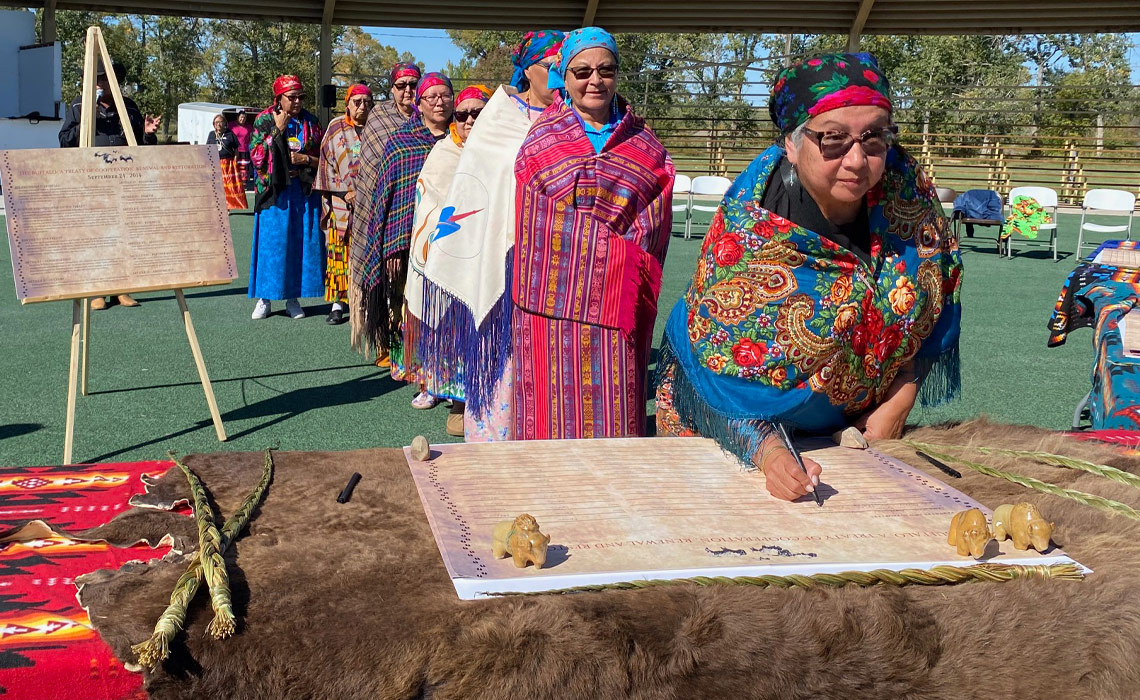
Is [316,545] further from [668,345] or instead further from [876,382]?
[876,382]

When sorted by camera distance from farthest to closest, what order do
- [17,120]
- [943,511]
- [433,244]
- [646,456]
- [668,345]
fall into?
[17,120] → [433,244] → [668,345] → [646,456] → [943,511]

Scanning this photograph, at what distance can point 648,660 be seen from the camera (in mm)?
1281

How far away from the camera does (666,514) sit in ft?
5.34

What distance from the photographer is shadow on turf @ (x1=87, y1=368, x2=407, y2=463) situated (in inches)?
197

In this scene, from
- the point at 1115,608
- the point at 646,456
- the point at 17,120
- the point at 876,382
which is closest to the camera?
the point at 1115,608

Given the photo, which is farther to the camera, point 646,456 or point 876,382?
point 876,382

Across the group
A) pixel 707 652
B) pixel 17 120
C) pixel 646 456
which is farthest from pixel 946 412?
pixel 17 120

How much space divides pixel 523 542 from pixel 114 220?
3.31 m

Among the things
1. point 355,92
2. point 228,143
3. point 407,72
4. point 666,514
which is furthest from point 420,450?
point 228,143

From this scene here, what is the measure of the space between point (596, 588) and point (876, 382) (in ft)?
3.21

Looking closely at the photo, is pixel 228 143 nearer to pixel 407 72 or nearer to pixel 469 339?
pixel 407 72

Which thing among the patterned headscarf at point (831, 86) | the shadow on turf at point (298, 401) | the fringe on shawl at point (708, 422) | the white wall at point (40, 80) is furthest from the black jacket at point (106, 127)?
the white wall at point (40, 80)

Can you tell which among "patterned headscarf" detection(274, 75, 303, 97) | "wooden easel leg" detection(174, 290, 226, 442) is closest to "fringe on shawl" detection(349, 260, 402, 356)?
"wooden easel leg" detection(174, 290, 226, 442)

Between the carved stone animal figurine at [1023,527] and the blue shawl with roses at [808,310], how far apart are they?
0.46 meters
